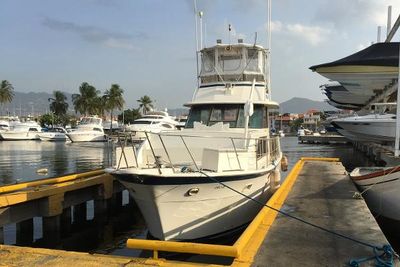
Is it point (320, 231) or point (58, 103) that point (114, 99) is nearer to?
point (58, 103)

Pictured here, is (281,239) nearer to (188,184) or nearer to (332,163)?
(188,184)

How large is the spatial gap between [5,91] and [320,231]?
113 metres

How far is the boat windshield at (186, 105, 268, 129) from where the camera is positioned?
526 inches

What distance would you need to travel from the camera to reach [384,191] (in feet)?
35.3

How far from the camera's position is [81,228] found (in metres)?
12.9

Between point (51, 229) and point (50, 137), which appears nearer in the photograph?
point (51, 229)

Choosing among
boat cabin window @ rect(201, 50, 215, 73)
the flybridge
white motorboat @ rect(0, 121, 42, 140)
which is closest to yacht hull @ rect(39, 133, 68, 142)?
white motorboat @ rect(0, 121, 42, 140)

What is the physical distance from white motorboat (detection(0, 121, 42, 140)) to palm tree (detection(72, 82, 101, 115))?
88.3 feet

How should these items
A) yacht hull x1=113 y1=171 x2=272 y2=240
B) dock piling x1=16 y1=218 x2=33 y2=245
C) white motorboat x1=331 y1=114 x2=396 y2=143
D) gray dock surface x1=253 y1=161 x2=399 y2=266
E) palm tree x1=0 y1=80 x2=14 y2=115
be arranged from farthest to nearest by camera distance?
palm tree x1=0 y1=80 x2=14 y2=115
white motorboat x1=331 y1=114 x2=396 y2=143
dock piling x1=16 y1=218 x2=33 y2=245
yacht hull x1=113 y1=171 x2=272 y2=240
gray dock surface x1=253 y1=161 x2=399 y2=266

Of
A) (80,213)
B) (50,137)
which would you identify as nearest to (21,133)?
(50,137)

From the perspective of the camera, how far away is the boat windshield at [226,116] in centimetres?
1337

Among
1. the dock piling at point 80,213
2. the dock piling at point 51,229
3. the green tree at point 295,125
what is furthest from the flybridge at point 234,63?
the green tree at point 295,125

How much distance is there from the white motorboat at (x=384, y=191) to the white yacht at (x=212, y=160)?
2739 millimetres

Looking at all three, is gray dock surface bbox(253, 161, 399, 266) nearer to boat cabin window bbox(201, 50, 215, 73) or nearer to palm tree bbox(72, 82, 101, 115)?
boat cabin window bbox(201, 50, 215, 73)
